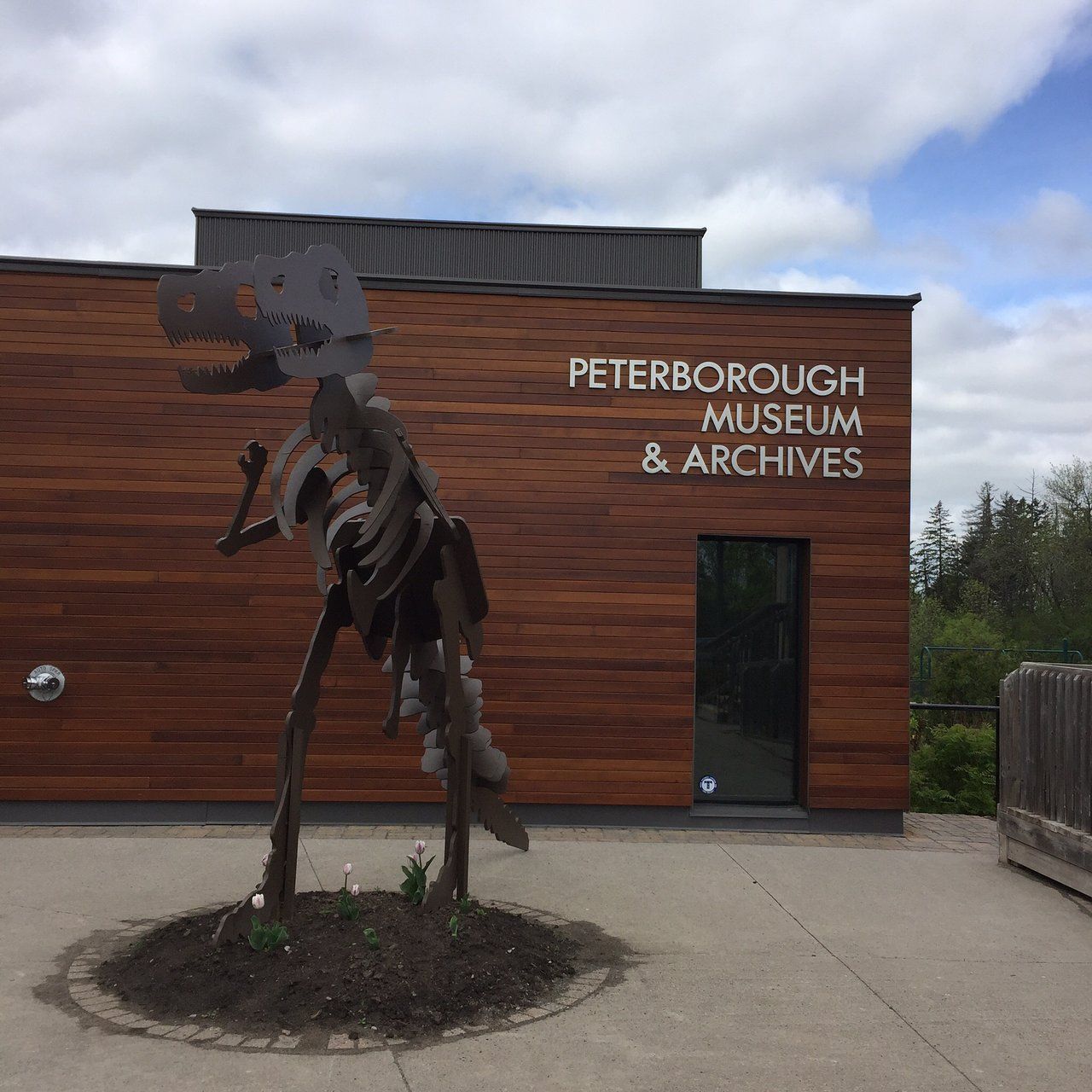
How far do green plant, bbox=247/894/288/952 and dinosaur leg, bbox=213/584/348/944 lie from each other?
0.28 feet

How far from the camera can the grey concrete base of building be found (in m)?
9.41

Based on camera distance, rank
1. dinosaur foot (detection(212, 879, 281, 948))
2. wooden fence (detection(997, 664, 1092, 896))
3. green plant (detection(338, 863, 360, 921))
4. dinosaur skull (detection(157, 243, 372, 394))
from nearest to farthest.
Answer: dinosaur skull (detection(157, 243, 372, 394)) < dinosaur foot (detection(212, 879, 281, 948)) < green plant (detection(338, 863, 360, 921)) < wooden fence (detection(997, 664, 1092, 896))

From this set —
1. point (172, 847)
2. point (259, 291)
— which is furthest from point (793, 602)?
point (259, 291)

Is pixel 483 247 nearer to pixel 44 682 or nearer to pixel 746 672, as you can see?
pixel 746 672

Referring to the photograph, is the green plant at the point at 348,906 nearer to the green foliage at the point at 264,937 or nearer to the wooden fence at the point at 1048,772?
the green foliage at the point at 264,937

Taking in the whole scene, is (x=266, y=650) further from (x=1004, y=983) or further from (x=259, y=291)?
(x=1004, y=983)

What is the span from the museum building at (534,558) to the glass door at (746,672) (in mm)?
26

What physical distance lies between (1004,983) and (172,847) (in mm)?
6020

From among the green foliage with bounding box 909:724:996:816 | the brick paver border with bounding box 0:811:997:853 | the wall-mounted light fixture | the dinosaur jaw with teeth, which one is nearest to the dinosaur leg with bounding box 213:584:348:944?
the dinosaur jaw with teeth

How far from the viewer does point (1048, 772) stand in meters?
8.10

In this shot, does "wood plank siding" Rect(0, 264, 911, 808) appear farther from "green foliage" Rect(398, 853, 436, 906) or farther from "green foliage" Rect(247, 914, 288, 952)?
"green foliage" Rect(247, 914, 288, 952)

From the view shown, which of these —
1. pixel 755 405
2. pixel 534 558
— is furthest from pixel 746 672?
pixel 755 405

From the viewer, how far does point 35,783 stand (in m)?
9.38

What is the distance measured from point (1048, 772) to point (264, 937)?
5780mm
